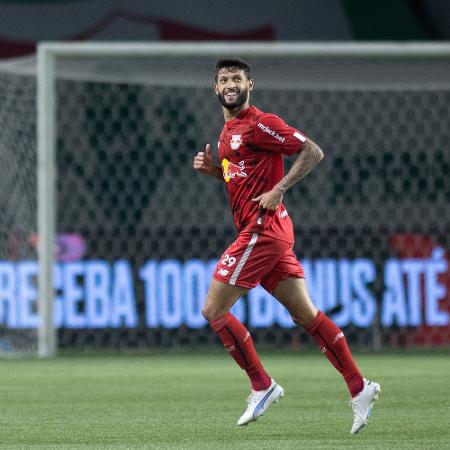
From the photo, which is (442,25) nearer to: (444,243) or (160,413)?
(444,243)

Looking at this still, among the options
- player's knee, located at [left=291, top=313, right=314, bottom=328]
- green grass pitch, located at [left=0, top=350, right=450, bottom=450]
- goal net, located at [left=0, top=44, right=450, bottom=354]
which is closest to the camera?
green grass pitch, located at [left=0, top=350, right=450, bottom=450]

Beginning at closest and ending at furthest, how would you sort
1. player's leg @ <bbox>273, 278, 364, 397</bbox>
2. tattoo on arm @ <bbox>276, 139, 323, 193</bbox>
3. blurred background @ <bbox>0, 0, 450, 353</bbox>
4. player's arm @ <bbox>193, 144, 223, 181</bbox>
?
A: tattoo on arm @ <bbox>276, 139, 323, 193</bbox> < player's leg @ <bbox>273, 278, 364, 397</bbox> < player's arm @ <bbox>193, 144, 223, 181</bbox> < blurred background @ <bbox>0, 0, 450, 353</bbox>

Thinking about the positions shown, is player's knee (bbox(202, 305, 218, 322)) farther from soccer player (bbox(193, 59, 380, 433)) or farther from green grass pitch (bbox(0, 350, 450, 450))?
green grass pitch (bbox(0, 350, 450, 450))

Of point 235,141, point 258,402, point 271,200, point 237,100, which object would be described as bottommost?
point 258,402

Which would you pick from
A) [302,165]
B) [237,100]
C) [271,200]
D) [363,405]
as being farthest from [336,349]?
[237,100]

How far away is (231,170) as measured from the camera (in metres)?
6.26

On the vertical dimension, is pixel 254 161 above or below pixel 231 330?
above

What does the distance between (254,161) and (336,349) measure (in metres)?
0.97

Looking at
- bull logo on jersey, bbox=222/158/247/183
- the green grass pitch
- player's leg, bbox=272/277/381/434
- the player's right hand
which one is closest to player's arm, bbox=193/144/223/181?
the player's right hand

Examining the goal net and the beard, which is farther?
the goal net

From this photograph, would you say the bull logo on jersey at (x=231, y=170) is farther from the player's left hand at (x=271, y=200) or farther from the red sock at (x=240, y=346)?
the red sock at (x=240, y=346)

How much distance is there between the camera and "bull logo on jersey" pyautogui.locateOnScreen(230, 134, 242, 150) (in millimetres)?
6191

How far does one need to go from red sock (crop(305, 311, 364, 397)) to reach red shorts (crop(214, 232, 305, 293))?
271 mm

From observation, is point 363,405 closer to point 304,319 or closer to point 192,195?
point 304,319
